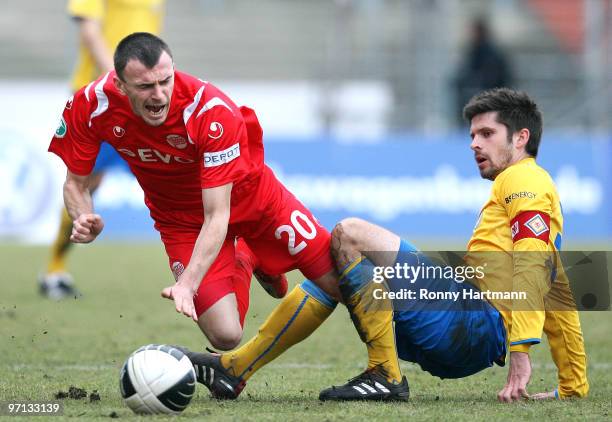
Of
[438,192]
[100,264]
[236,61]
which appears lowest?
[100,264]

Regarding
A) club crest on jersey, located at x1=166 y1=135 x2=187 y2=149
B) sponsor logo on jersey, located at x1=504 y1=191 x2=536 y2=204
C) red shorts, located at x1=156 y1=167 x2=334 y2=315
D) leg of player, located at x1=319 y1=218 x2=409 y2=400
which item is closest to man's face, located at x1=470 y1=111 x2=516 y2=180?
sponsor logo on jersey, located at x1=504 y1=191 x2=536 y2=204

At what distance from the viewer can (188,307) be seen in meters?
4.46

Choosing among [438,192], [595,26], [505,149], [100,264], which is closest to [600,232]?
[438,192]

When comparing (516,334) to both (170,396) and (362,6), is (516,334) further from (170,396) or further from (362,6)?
(362,6)

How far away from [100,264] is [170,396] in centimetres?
822

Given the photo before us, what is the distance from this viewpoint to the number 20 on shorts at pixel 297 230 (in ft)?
17.7

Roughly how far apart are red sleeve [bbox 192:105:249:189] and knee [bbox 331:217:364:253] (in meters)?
0.51

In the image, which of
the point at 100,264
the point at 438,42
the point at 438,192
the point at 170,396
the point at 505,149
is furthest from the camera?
the point at 438,42

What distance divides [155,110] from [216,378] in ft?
4.15

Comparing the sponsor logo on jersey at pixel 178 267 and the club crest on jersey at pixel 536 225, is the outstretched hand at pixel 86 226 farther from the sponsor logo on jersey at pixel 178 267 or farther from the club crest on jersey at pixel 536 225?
the club crest on jersey at pixel 536 225

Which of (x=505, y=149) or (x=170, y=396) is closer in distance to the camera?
(x=170, y=396)

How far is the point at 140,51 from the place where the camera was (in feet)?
16.0

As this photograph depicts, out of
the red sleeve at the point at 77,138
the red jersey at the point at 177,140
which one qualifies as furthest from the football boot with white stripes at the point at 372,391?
the red sleeve at the point at 77,138

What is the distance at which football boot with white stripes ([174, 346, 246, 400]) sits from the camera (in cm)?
512
